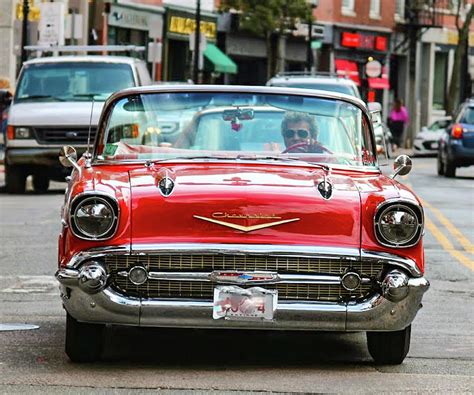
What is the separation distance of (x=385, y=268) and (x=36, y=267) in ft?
19.4

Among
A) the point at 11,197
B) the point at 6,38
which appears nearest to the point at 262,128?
the point at 11,197

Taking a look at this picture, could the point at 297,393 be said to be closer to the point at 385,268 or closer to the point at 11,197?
the point at 385,268

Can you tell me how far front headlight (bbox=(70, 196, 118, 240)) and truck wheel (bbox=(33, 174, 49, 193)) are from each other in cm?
1724

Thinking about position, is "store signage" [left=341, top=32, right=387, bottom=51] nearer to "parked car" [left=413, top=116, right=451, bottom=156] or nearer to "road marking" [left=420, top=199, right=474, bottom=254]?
"parked car" [left=413, top=116, right=451, bottom=156]

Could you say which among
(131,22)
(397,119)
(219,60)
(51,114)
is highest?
(131,22)

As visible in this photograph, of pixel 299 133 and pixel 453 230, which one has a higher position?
pixel 299 133

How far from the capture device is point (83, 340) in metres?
8.21

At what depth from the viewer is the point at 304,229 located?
798cm

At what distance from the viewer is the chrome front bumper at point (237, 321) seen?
25.7 feet

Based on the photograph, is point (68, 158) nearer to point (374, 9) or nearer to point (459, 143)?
point (459, 143)

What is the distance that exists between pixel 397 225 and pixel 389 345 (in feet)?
2.27

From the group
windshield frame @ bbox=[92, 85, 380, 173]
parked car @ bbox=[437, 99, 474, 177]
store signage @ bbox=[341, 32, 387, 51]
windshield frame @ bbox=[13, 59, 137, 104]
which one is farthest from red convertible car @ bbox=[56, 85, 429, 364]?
store signage @ bbox=[341, 32, 387, 51]

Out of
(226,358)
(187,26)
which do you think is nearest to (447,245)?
(226,358)

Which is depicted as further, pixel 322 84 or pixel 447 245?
pixel 322 84
